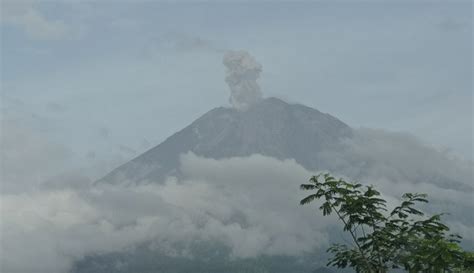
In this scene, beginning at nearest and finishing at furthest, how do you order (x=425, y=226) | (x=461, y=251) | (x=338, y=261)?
1. (x=461, y=251)
2. (x=425, y=226)
3. (x=338, y=261)

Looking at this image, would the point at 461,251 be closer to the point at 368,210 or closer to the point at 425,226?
the point at 425,226


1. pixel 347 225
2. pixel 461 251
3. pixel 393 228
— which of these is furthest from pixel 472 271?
pixel 347 225

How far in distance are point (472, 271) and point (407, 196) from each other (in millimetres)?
6446

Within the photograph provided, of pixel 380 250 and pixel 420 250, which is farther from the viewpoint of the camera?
pixel 380 250

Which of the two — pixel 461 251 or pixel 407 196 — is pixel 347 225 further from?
pixel 461 251

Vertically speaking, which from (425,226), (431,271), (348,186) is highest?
(348,186)

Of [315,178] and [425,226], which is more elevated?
[315,178]

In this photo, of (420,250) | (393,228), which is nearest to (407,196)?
(393,228)

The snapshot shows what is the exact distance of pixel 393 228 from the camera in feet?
137

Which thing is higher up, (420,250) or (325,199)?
(325,199)

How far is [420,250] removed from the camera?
37.7 meters

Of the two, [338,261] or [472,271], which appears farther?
[338,261]

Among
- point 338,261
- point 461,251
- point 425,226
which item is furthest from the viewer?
point 338,261

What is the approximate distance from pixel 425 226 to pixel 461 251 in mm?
3929
